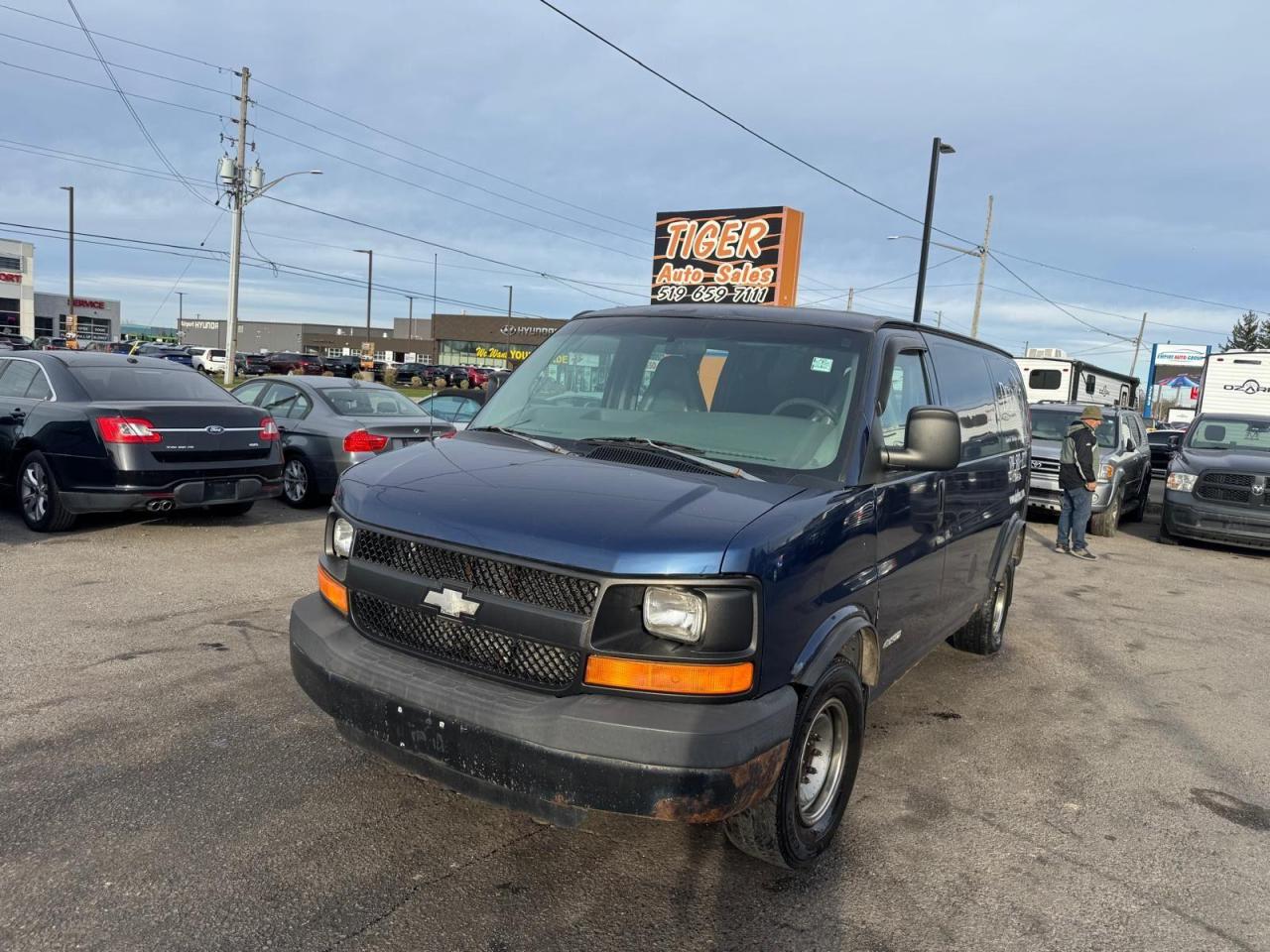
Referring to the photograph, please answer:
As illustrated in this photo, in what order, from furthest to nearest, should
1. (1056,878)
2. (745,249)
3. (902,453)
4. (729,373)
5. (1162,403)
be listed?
(1162,403) → (745,249) → (729,373) → (902,453) → (1056,878)

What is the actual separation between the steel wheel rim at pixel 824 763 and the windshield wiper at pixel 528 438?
4.43 feet

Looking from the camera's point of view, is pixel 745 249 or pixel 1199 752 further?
pixel 745 249

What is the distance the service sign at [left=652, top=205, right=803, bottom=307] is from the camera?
18516mm

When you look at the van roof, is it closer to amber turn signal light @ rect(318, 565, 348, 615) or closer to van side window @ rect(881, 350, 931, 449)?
van side window @ rect(881, 350, 931, 449)

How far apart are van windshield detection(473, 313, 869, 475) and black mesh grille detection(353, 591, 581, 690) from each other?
106cm

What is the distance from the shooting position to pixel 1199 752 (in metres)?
4.54

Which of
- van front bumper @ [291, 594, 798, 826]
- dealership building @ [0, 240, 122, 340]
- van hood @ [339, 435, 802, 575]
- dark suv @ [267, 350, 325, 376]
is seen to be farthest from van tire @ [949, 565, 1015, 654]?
dealership building @ [0, 240, 122, 340]

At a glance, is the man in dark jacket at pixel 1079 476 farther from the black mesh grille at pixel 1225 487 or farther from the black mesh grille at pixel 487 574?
the black mesh grille at pixel 487 574

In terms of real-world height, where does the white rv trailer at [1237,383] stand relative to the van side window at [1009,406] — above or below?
above

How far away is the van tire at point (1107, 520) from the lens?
12.2 meters

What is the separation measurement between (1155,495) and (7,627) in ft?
69.4

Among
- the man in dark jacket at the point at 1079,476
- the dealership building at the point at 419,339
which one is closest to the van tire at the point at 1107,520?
the man in dark jacket at the point at 1079,476

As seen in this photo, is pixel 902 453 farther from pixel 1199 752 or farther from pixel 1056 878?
pixel 1199 752

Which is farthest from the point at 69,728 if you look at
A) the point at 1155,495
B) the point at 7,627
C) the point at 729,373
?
the point at 1155,495
